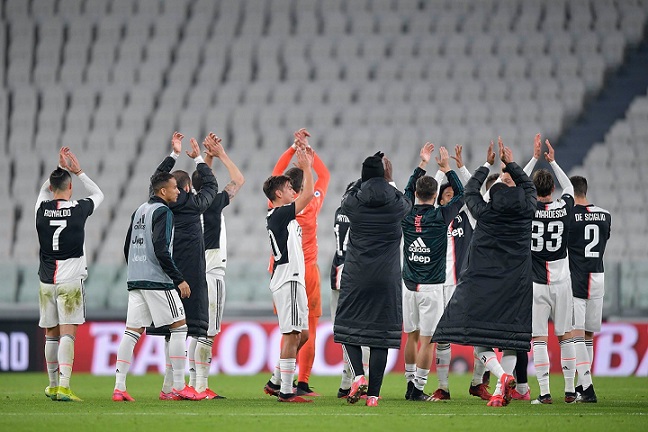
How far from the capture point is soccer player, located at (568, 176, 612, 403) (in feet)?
38.9

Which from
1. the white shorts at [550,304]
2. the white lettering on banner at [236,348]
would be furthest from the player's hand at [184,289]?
the white lettering on banner at [236,348]

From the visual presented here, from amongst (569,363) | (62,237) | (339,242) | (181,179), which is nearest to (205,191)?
(181,179)

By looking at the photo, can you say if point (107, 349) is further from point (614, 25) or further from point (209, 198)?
point (614, 25)

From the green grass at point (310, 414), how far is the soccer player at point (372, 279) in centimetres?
53

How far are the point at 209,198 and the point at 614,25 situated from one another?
618 inches

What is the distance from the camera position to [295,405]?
10.6 m

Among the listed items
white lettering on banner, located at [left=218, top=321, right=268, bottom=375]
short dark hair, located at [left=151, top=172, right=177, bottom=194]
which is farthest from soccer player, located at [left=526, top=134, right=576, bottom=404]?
white lettering on banner, located at [left=218, top=321, right=268, bottom=375]

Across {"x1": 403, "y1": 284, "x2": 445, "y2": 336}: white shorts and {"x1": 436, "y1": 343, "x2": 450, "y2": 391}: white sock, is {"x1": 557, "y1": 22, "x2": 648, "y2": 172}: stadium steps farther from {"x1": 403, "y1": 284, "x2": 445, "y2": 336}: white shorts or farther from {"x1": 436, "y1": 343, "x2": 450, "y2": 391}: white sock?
{"x1": 403, "y1": 284, "x2": 445, "y2": 336}: white shorts

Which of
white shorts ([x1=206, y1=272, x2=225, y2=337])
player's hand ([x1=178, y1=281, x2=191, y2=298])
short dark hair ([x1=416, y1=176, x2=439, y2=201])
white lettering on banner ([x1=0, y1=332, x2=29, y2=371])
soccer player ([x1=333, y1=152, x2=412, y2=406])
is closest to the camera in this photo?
soccer player ([x1=333, y1=152, x2=412, y2=406])

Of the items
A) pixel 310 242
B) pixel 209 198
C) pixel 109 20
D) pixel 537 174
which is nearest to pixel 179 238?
pixel 209 198

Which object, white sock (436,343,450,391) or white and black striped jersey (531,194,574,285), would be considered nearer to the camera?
white and black striped jersey (531,194,574,285)

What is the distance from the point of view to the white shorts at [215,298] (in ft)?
38.8

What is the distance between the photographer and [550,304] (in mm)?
11234

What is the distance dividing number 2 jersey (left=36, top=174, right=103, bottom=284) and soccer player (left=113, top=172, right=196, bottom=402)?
0.75 meters
